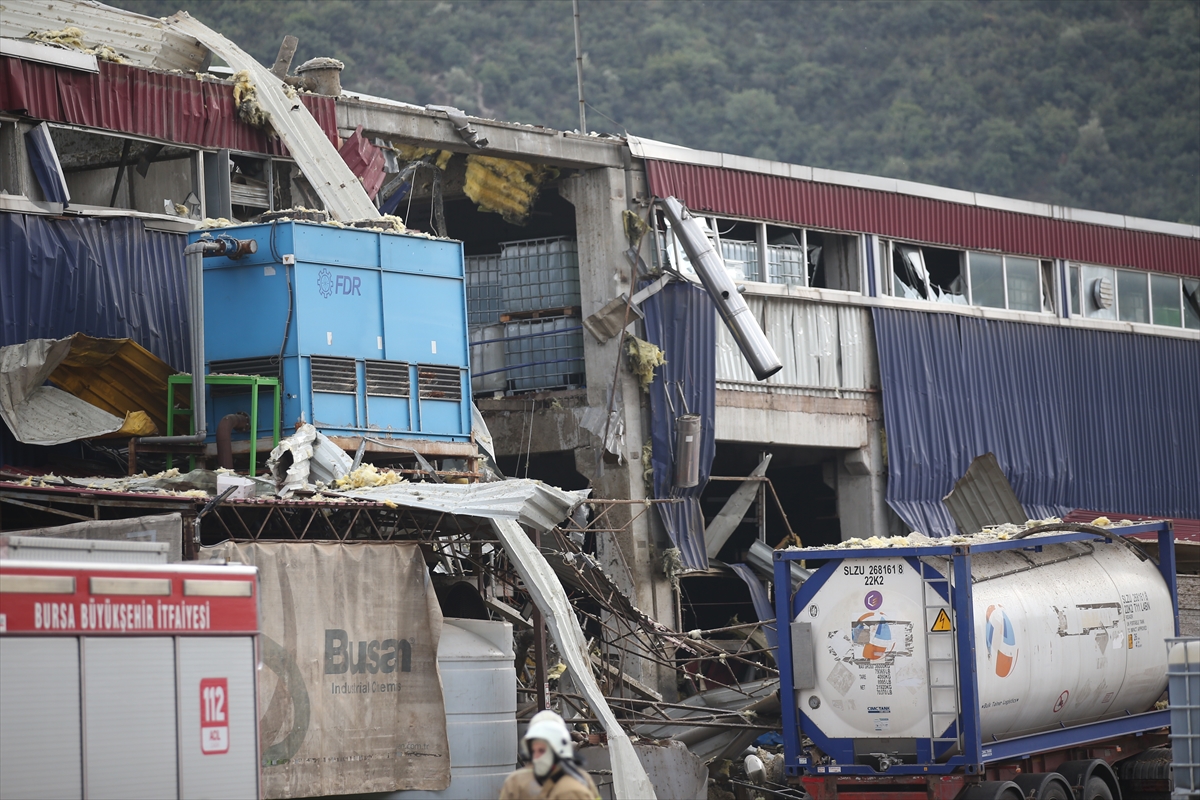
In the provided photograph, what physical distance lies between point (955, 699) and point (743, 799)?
5.58 meters

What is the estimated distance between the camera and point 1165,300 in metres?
36.7

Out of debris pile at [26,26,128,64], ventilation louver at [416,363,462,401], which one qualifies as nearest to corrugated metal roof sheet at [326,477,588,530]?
ventilation louver at [416,363,462,401]

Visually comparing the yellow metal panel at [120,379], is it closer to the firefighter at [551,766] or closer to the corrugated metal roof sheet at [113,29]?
the corrugated metal roof sheet at [113,29]

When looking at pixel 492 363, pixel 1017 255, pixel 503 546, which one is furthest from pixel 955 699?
pixel 1017 255

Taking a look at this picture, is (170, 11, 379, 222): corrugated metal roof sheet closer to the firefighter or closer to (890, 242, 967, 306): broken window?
(890, 242, 967, 306): broken window

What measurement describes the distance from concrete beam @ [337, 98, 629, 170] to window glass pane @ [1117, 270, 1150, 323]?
13.7 meters

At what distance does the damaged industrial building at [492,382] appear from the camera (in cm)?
1773

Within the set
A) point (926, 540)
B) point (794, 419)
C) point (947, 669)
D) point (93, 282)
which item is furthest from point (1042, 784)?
point (93, 282)

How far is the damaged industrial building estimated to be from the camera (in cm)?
1773

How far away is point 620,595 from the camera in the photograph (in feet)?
69.8

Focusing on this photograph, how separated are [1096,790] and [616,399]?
10.9 meters

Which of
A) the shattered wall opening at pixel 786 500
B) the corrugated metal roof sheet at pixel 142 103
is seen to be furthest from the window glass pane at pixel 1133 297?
the corrugated metal roof sheet at pixel 142 103

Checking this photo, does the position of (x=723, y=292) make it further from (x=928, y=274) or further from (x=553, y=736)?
(x=553, y=736)

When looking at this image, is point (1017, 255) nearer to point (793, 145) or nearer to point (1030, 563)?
point (1030, 563)
